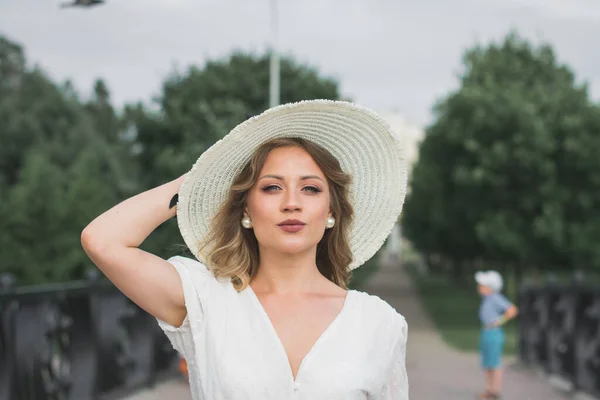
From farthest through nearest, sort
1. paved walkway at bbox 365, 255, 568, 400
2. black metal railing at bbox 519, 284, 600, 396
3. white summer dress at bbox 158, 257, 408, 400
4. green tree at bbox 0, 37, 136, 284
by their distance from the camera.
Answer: green tree at bbox 0, 37, 136, 284 → paved walkway at bbox 365, 255, 568, 400 → black metal railing at bbox 519, 284, 600, 396 → white summer dress at bbox 158, 257, 408, 400

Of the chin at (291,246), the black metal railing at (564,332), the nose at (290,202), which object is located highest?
the nose at (290,202)

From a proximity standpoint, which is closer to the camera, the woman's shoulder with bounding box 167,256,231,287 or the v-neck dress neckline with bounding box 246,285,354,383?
the v-neck dress neckline with bounding box 246,285,354,383

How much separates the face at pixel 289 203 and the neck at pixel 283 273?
3 centimetres

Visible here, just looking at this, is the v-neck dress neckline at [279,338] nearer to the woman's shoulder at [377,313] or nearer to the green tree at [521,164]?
the woman's shoulder at [377,313]

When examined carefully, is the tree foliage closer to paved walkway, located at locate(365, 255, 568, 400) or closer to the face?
paved walkway, located at locate(365, 255, 568, 400)

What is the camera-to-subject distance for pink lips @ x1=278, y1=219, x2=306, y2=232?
2.80m

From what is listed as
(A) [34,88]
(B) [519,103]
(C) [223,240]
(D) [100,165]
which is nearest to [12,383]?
(C) [223,240]

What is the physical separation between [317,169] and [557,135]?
26.7 meters

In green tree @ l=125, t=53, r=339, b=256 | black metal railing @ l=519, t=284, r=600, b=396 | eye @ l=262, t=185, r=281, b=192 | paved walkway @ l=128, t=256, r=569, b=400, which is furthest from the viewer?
green tree @ l=125, t=53, r=339, b=256

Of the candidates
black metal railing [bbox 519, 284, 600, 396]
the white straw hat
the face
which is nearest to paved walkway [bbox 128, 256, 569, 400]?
black metal railing [bbox 519, 284, 600, 396]

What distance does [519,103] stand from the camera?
27.8 metres

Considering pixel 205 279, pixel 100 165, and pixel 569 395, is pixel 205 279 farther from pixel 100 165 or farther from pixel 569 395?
pixel 100 165

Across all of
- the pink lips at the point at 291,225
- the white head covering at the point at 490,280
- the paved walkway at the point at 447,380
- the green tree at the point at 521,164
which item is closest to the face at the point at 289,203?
the pink lips at the point at 291,225

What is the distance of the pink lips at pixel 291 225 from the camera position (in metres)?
2.80
